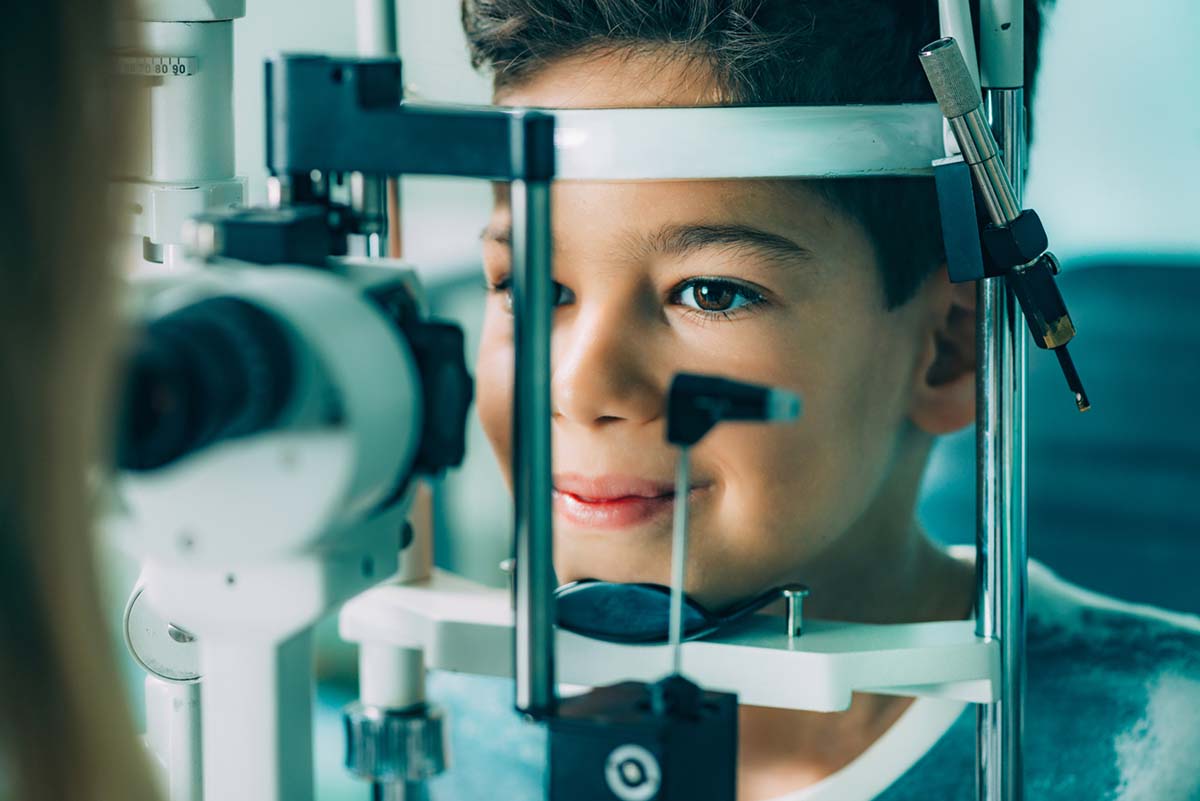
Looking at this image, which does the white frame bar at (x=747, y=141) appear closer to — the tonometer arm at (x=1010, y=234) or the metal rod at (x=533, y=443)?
the tonometer arm at (x=1010, y=234)

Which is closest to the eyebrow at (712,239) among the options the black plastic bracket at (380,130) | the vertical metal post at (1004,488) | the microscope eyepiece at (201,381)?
the vertical metal post at (1004,488)

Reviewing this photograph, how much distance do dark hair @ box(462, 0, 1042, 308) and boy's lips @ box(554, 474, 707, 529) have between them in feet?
0.61

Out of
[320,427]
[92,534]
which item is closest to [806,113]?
[320,427]

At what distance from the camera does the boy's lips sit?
866mm

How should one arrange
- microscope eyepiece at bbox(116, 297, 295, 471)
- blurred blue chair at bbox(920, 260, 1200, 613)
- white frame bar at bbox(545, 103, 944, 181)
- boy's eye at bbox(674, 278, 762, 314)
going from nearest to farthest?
microscope eyepiece at bbox(116, 297, 295, 471), white frame bar at bbox(545, 103, 944, 181), boy's eye at bbox(674, 278, 762, 314), blurred blue chair at bbox(920, 260, 1200, 613)

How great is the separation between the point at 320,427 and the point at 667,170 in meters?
0.32

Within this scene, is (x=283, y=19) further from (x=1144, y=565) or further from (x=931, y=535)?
(x=1144, y=565)

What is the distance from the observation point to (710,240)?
84 centimetres

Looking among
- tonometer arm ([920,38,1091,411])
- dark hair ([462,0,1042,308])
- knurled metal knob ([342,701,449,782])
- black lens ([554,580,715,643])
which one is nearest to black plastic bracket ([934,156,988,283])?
tonometer arm ([920,38,1091,411])

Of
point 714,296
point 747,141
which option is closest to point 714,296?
point 714,296

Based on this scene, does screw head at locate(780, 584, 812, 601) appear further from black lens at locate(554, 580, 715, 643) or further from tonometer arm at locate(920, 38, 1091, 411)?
tonometer arm at locate(920, 38, 1091, 411)

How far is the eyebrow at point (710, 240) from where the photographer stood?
84cm

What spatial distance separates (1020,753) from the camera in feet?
2.63

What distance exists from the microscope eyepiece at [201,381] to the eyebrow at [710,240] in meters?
0.37
